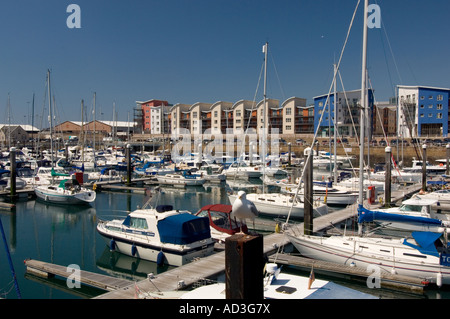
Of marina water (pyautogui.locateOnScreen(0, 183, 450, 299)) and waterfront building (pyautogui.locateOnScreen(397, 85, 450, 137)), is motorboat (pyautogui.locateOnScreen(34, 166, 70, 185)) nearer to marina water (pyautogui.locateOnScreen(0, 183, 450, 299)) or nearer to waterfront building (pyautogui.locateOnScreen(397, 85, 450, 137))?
marina water (pyautogui.locateOnScreen(0, 183, 450, 299))

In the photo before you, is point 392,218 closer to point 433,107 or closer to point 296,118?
point 433,107

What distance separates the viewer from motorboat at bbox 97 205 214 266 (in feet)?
54.1

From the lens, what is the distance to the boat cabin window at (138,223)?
1792 cm

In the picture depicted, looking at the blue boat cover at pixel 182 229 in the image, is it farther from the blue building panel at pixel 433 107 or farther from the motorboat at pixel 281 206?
the blue building panel at pixel 433 107

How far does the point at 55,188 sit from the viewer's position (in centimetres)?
3344

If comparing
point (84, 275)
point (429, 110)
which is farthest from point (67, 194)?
point (429, 110)

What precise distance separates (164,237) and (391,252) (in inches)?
370

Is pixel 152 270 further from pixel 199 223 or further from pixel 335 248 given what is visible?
pixel 335 248

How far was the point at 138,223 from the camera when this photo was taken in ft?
59.8

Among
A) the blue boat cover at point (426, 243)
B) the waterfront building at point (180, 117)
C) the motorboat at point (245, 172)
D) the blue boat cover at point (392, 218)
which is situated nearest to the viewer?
the blue boat cover at point (426, 243)

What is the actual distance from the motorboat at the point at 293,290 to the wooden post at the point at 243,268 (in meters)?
3.03

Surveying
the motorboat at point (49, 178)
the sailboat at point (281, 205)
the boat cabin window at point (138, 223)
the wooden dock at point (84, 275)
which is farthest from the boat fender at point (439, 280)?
the motorboat at point (49, 178)

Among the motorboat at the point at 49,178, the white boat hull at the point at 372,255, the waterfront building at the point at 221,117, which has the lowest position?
the white boat hull at the point at 372,255

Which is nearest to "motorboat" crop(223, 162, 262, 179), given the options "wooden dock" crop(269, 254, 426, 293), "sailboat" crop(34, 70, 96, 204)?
"sailboat" crop(34, 70, 96, 204)
